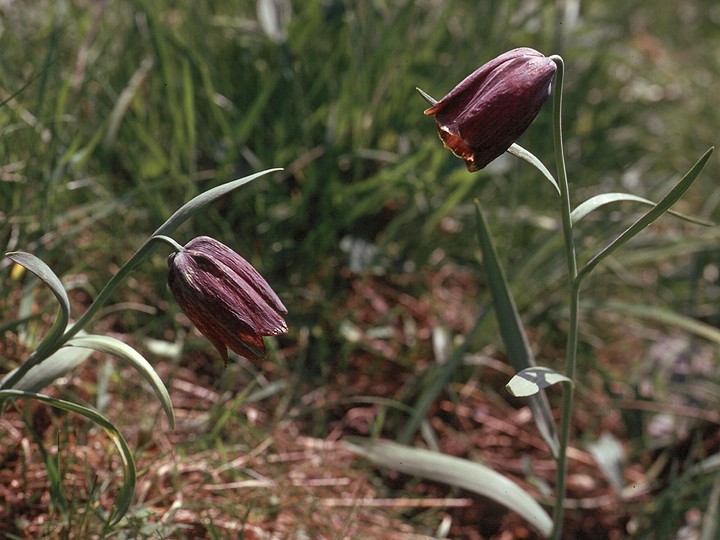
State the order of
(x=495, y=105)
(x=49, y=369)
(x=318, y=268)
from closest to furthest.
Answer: (x=495, y=105), (x=49, y=369), (x=318, y=268)

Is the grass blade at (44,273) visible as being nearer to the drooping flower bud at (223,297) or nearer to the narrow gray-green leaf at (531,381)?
the drooping flower bud at (223,297)

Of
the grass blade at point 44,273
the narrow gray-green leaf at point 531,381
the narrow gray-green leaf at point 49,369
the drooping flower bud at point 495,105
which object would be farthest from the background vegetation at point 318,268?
the drooping flower bud at point 495,105

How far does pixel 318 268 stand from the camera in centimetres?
188

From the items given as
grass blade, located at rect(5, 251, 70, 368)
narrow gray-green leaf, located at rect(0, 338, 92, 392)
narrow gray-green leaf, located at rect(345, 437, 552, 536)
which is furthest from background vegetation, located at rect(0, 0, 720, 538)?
grass blade, located at rect(5, 251, 70, 368)

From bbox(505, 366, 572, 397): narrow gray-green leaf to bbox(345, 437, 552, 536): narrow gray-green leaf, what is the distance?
302 mm

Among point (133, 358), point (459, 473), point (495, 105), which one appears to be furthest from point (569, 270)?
point (133, 358)

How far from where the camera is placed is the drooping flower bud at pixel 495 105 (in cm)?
100

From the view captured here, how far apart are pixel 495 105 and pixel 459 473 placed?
649 mm

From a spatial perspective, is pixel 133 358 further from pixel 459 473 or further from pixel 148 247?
pixel 459 473

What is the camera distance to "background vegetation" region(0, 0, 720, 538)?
147 centimetres

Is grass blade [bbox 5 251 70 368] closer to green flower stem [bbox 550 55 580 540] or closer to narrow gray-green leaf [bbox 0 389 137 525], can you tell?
narrow gray-green leaf [bbox 0 389 137 525]

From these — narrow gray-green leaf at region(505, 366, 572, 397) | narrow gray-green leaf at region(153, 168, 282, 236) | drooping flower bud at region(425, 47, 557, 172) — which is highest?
drooping flower bud at region(425, 47, 557, 172)

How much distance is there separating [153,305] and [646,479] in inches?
39.6

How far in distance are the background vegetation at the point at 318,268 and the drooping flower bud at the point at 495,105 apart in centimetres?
57
